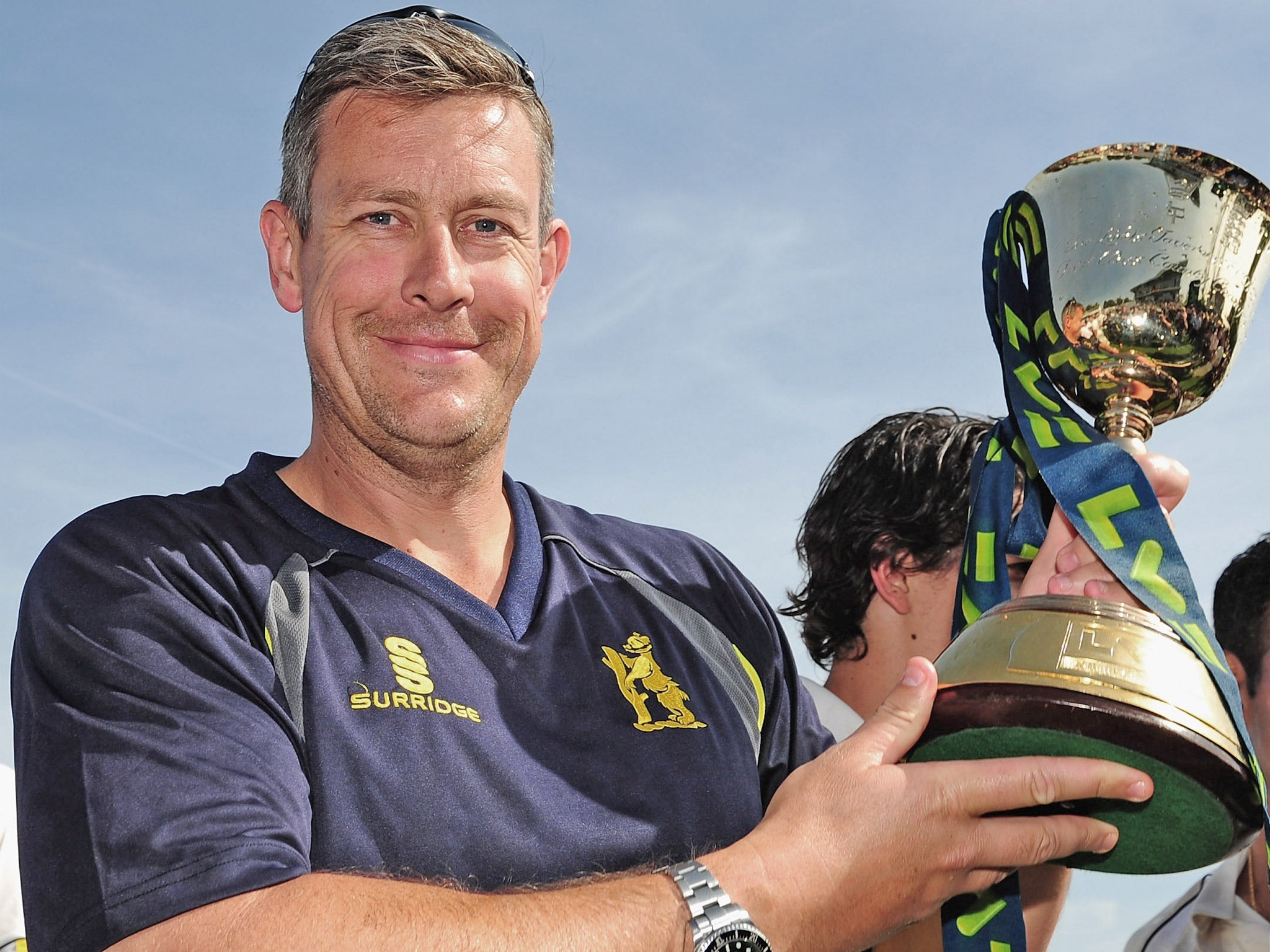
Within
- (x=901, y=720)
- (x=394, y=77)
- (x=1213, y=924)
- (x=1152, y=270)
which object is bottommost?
(x=1213, y=924)

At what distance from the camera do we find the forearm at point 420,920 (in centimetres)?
193

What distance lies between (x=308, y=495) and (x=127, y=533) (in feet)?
1.40

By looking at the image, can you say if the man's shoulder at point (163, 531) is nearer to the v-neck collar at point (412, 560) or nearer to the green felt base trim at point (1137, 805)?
the v-neck collar at point (412, 560)

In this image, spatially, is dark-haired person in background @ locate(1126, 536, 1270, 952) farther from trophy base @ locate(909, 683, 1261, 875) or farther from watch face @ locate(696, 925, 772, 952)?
watch face @ locate(696, 925, 772, 952)

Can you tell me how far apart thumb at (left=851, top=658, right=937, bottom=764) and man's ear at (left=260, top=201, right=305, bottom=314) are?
5.04 feet

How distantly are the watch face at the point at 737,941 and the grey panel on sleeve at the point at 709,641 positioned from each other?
0.68 m

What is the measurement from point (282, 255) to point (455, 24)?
61 cm

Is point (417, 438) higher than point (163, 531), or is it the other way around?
point (417, 438)

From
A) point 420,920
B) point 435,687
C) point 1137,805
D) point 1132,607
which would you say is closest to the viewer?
point 420,920

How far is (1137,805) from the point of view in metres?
2.20

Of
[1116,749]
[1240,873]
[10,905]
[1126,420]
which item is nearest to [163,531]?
[1116,749]

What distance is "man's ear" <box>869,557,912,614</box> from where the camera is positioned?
4789 mm

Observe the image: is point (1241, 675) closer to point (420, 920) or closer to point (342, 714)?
point (342, 714)

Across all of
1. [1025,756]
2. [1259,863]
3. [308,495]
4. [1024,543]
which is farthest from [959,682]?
[1259,863]
